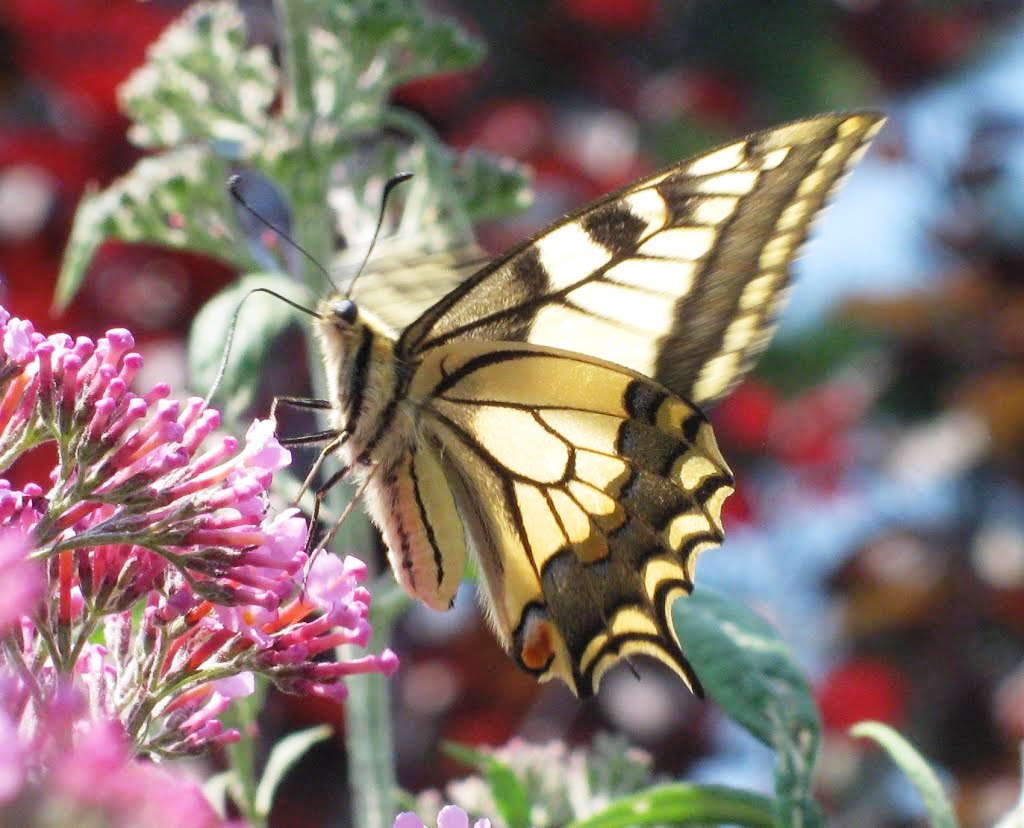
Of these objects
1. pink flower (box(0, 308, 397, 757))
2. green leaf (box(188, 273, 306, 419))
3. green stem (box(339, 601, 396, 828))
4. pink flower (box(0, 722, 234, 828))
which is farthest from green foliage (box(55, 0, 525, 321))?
pink flower (box(0, 722, 234, 828))

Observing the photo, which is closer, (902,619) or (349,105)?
(349,105)

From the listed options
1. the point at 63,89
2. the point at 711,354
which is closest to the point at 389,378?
the point at 711,354

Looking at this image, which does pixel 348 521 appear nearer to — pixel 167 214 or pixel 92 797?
pixel 167 214

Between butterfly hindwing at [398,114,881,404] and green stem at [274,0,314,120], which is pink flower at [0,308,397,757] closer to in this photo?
butterfly hindwing at [398,114,881,404]

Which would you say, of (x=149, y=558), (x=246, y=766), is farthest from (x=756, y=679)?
(x=149, y=558)

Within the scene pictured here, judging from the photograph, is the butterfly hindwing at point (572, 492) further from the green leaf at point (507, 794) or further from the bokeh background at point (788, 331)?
the bokeh background at point (788, 331)

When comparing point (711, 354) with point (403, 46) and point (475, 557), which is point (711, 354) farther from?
point (403, 46)

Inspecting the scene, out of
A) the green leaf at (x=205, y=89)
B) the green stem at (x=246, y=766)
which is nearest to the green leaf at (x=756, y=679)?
the green stem at (x=246, y=766)
